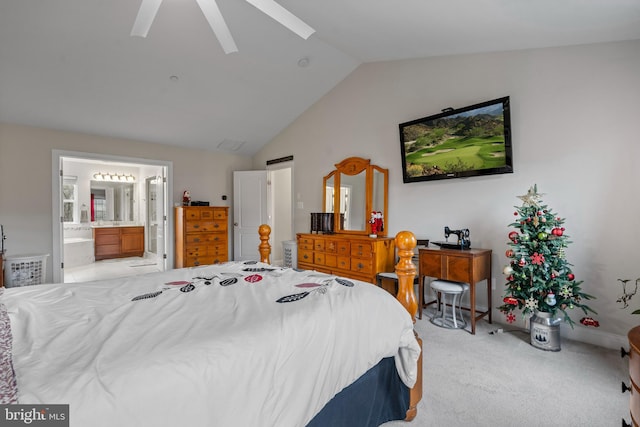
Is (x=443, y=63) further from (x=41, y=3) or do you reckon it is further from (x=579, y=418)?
(x=41, y=3)

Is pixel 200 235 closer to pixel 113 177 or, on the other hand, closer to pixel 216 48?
pixel 216 48

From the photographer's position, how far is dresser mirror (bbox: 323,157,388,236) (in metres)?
4.38

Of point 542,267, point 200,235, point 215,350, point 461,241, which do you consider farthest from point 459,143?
point 200,235

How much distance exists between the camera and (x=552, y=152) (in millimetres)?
2988

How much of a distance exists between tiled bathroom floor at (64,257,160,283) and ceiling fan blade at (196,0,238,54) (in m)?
4.43

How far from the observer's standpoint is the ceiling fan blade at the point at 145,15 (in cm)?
186

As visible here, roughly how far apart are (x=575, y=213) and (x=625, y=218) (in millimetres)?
335

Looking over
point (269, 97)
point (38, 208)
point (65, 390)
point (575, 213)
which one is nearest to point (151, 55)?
point (269, 97)

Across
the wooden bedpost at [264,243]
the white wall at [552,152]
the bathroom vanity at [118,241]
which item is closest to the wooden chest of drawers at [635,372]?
the wooden bedpost at [264,243]

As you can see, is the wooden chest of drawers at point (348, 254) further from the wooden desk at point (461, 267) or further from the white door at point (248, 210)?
the white door at point (248, 210)

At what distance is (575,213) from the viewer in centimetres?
287

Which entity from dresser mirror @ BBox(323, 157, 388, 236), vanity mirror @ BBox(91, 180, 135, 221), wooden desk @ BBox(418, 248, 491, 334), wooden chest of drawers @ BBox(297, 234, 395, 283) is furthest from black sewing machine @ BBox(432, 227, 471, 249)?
vanity mirror @ BBox(91, 180, 135, 221)
